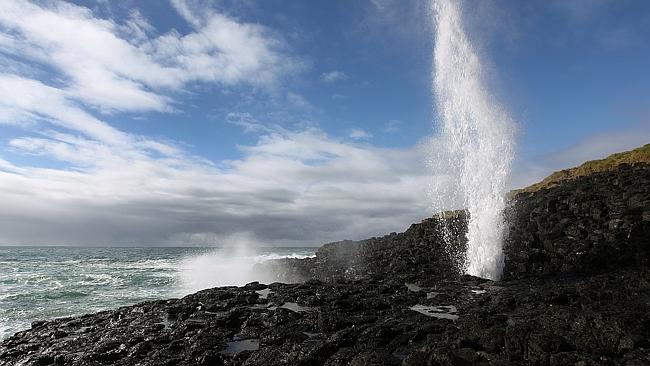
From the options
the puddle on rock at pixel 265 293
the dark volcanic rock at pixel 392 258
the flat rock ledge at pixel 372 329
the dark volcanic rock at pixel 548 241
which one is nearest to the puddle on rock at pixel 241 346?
the flat rock ledge at pixel 372 329

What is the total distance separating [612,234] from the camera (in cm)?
2586

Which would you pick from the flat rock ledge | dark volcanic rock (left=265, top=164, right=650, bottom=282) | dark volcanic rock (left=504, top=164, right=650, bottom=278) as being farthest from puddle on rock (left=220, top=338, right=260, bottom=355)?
dark volcanic rock (left=504, top=164, right=650, bottom=278)

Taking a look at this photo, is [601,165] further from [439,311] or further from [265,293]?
[265,293]

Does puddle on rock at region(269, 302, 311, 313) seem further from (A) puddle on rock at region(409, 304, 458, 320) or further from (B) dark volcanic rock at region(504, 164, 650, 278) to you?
(B) dark volcanic rock at region(504, 164, 650, 278)

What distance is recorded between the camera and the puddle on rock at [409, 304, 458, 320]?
663 inches

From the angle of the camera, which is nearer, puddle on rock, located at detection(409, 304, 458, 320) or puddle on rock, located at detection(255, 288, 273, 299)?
puddle on rock, located at detection(409, 304, 458, 320)

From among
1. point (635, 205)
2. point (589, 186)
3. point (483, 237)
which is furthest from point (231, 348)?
point (589, 186)

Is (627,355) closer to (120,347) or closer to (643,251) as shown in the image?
(120,347)

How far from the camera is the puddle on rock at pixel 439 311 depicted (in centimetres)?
1684

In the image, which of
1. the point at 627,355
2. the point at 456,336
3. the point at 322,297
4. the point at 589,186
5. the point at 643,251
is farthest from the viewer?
the point at 589,186

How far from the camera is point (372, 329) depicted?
562 inches

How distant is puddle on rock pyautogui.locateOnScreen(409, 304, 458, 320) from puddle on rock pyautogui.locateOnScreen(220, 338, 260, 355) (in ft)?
23.1

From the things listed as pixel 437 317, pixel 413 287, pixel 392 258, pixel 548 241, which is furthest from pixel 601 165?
pixel 437 317

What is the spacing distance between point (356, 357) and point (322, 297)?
8978mm
